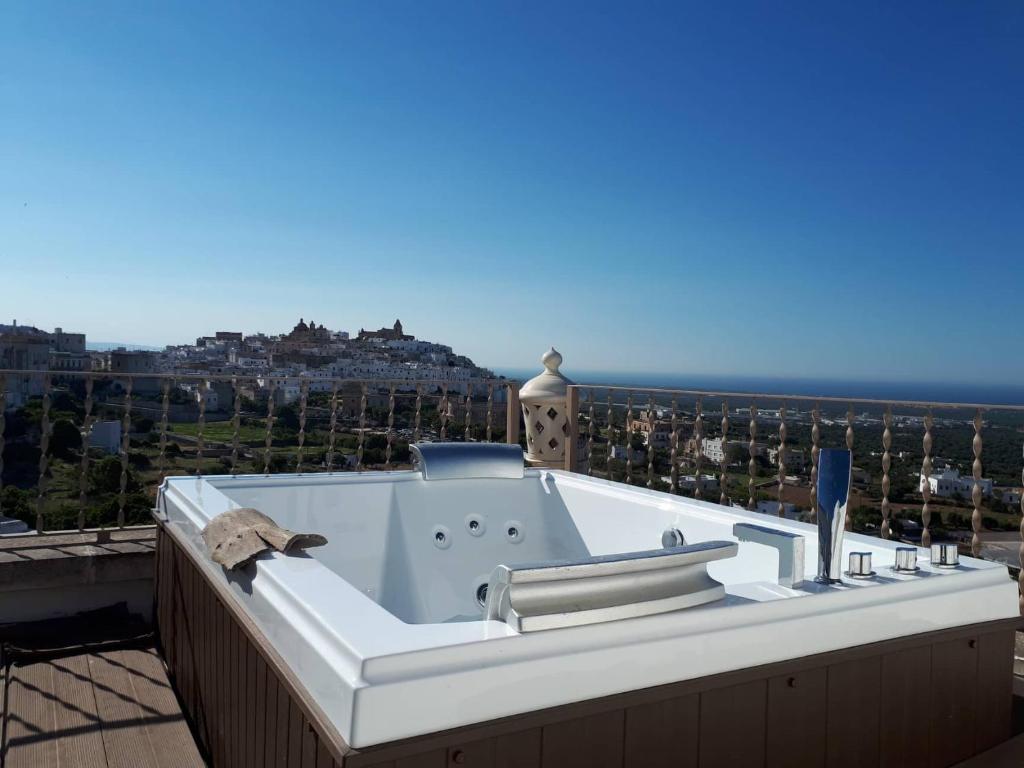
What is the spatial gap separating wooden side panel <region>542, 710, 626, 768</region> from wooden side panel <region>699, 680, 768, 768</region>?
191 millimetres

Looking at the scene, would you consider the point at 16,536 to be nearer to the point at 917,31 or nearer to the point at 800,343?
the point at 917,31

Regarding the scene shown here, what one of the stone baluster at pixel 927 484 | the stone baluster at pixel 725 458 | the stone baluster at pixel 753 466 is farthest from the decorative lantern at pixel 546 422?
the stone baluster at pixel 927 484

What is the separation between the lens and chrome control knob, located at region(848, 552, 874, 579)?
5.39 feet

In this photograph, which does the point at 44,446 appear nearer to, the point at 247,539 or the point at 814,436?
the point at 247,539

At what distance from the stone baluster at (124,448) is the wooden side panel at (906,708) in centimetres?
329

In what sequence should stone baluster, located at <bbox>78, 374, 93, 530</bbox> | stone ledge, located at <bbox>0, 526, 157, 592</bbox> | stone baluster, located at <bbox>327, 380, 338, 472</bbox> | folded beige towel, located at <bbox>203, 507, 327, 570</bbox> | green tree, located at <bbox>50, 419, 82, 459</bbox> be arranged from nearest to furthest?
1. folded beige towel, located at <bbox>203, 507, 327, 570</bbox>
2. stone ledge, located at <bbox>0, 526, 157, 592</bbox>
3. stone baluster, located at <bbox>78, 374, 93, 530</bbox>
4. green tree, located at <bbox>50, 419, 82, 459</bbox>
5. stone baluster, located at <bbox>327, 380, 338, 472</bbox>

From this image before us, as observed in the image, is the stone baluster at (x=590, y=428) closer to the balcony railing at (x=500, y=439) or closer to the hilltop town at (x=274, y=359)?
the balcony railing at (x=500, y=439)

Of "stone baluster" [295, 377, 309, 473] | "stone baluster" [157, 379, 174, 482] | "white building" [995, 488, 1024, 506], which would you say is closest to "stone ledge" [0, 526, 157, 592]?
"stone baluster" [157, 379, 174, 482]

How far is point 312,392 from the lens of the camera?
4.54 meters

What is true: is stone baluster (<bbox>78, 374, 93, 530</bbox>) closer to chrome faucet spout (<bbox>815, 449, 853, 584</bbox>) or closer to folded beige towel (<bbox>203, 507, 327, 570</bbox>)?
folded beige towel (<bbox>203, 507, 327, 570</bbox>)

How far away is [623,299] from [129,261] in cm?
709

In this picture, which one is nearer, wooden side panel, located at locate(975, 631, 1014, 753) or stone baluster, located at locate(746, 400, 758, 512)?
wooden side panel, located at locate(975, 631, 1014, 753)

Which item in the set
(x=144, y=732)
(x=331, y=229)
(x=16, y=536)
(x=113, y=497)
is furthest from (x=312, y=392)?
(x=331, y=229)

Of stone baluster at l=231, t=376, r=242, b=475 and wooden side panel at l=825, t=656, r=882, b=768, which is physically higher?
stone baluster at l=231, t=376, r=242, b=475
